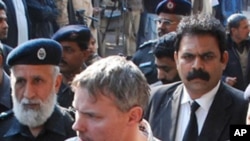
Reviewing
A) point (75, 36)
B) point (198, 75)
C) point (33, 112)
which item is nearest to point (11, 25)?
point (75, 36)

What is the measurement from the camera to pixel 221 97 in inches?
135

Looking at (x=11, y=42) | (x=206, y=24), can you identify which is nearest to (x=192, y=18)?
(x=206, y=24)

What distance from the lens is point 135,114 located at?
8.16ft

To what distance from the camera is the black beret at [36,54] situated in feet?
11.3

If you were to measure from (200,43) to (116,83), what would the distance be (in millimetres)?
1218

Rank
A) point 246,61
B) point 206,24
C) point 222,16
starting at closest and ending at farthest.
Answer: point 206,24 → point 246,61 → point 222,16

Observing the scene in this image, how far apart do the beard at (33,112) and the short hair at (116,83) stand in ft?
3.06

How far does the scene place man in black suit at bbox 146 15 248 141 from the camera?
133 inches

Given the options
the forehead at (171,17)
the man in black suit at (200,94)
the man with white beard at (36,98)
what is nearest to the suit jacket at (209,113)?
the man in black suit at (200,94)

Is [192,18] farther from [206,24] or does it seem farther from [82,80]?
[82,80]

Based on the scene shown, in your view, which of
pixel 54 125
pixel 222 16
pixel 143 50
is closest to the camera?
pixel 54 125

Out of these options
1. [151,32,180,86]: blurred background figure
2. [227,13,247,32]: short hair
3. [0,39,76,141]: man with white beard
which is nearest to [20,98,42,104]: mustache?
[0,39,76,141]: man with white beard

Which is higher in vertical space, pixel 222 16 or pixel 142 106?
pixel 142 106

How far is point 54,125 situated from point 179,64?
0.75 m
